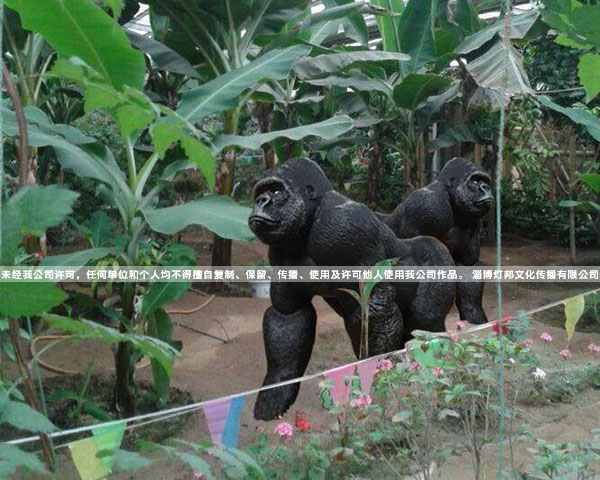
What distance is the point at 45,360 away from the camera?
14.4 ft

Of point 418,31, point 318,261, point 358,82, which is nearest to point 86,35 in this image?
point 318,261

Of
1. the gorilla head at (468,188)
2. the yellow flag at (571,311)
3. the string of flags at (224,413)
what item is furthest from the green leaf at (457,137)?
the string of flags at (224,413)

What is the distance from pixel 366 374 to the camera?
232 centimetres

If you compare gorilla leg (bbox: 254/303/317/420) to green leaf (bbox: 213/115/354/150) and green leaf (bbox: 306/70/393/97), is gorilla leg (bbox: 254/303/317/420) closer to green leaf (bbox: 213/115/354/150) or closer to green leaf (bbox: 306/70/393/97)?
green leaf (bbox: 213/115/354/150)

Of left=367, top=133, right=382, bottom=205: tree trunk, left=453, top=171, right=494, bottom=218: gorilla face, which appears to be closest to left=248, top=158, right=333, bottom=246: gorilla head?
left=453, top=171, right=494, bottom=218: gorilla face

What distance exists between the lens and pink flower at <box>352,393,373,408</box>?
2.21 m

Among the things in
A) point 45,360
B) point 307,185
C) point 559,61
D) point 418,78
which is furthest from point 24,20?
point 559,61

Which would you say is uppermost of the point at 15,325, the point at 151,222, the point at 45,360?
the point at 15,325

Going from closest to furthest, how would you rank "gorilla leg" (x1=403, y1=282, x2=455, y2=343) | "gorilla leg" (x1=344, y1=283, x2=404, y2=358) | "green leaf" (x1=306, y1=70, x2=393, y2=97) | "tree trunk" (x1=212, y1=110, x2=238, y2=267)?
"gorilla leg" (x1=344, y1=283, x2=404, y2=358) < "gorilla leg" (x1=403, y1=282, x2=455, y2=343) < "tree trunk" (x1=212, y1=110, x2=238, y2=267) < "green leaf" (x1=306, y1=70, x2=393, y2=97)

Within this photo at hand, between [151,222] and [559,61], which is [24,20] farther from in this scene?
[559,61]

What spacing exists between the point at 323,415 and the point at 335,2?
14.9 feet

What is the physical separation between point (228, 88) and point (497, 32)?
343cm

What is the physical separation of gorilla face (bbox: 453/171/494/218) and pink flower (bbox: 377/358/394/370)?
219 cm

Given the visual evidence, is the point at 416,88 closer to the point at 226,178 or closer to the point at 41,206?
the point at 226,178
